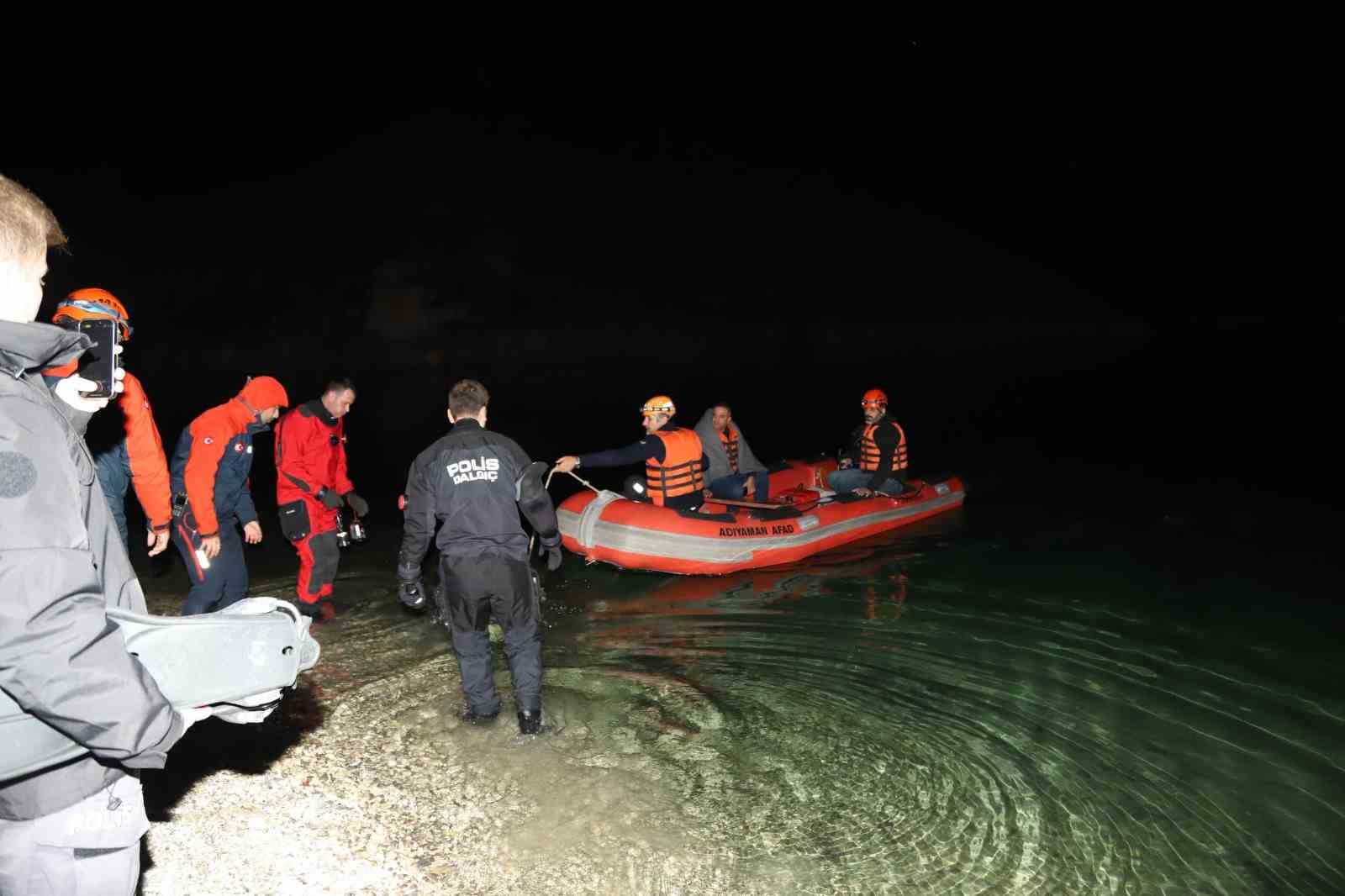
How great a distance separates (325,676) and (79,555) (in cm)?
435

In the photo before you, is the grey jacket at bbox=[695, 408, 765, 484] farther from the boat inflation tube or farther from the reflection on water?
the boat inflation tube

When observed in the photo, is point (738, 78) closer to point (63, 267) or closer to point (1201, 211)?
point (63, 267)

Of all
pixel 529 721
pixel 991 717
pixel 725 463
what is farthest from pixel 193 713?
pixel 725 463

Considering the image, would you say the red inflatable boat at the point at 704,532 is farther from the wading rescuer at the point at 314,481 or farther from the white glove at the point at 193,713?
the white glove at the point at 193,713

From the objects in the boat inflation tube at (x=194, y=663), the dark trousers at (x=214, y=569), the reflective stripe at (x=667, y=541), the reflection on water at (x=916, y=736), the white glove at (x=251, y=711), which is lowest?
the reflection on water at (x=916, y=736)

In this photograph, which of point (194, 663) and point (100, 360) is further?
point (100, 360)

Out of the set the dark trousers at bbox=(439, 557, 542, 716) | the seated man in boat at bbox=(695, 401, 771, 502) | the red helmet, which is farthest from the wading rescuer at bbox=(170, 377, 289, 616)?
the seated man in boat at bbox=(695, 401, 771, 502)

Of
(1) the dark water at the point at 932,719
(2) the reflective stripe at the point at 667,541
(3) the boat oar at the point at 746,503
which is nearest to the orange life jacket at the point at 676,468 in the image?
(2) the reflective stripe at the point at 667,541

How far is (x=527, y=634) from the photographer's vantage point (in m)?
4.95

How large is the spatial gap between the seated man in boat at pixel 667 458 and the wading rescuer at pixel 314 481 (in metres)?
2.25

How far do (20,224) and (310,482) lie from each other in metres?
4.80

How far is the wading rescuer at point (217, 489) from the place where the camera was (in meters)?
5.40

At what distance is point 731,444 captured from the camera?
10.7 meters

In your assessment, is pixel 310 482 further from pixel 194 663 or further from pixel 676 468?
pixel 194 663
